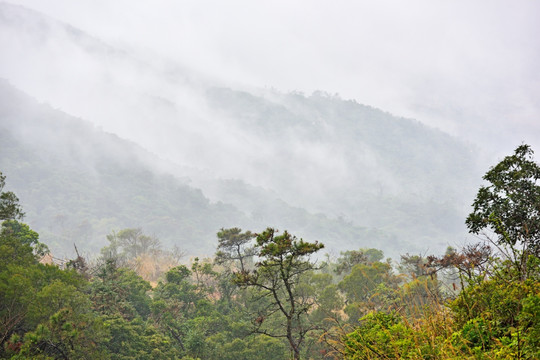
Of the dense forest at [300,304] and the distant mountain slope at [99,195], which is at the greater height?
the distant mountain slope at [99,195]

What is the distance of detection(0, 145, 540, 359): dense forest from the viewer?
151 inches

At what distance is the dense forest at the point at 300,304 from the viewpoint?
151 inches

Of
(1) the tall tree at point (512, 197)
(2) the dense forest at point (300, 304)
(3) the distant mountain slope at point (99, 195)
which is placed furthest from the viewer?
(3) the distant mountain slope at point (99, 195)

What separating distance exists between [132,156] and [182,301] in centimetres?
13747

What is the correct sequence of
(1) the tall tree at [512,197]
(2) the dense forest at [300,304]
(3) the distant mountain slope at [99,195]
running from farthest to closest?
1. (3) the distant mountain slope at [99,195]
2. (1) the tall tree at [512,197]
3. (2) the dense forest at [300,304]

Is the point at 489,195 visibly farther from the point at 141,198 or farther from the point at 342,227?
the point at 342,227

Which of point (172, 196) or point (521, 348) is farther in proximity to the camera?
point (172, 196)

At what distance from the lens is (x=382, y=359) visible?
4.08 meters

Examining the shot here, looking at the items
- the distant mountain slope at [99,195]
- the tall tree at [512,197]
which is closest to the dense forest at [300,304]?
the tall tree at [512,197]

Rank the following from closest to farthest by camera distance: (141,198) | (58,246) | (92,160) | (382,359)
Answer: (382,359) → (58,246) → (141,198) → (92,160)

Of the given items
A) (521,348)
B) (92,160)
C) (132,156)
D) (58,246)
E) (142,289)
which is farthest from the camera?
(132,156)

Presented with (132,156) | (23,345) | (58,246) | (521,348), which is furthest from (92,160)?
(521,348)

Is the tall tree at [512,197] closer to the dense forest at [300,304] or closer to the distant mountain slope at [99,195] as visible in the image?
the dense forest at [300,304]

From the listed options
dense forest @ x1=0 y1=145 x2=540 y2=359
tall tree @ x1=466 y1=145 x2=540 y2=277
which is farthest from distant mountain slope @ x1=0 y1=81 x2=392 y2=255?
tall tree @ x1=466 y1=145 x2=540 y2=277
